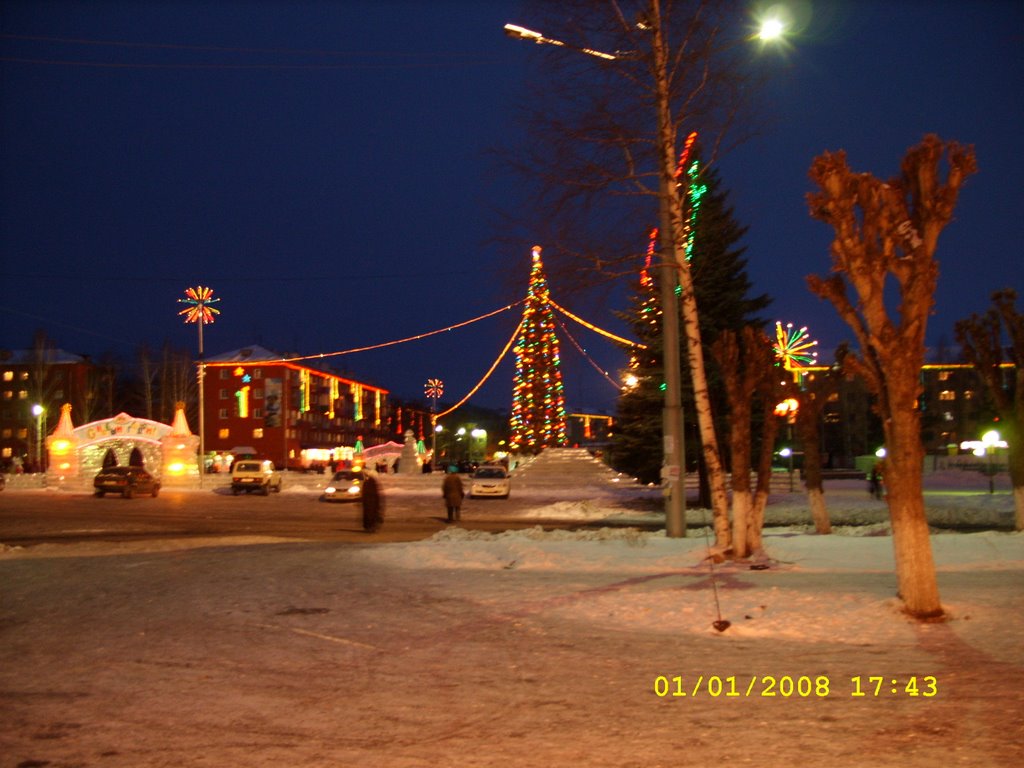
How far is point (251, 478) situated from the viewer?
48156 millimetres

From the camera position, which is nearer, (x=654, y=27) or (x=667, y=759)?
(x=667, y=759)

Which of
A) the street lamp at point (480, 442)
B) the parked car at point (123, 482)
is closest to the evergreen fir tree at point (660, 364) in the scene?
the parked car at point (123, 482)

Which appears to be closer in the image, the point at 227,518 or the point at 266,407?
the point at 227,518

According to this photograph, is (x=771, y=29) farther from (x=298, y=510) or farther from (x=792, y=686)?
(x=298, y=510)

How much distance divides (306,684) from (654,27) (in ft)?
35.4

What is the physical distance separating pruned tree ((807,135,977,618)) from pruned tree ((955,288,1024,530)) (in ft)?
44.2

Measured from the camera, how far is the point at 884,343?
34.4ft

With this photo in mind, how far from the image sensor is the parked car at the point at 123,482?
44.9 metres

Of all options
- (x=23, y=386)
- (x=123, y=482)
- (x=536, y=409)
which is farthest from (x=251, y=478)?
(x=23, y=386)

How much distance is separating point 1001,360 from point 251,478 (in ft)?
113

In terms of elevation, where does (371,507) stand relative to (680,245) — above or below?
below

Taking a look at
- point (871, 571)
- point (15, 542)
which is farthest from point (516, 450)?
point (871, 571)

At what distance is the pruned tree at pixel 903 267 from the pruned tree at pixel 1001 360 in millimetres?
13461

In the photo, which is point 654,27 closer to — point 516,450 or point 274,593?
point 274,593
